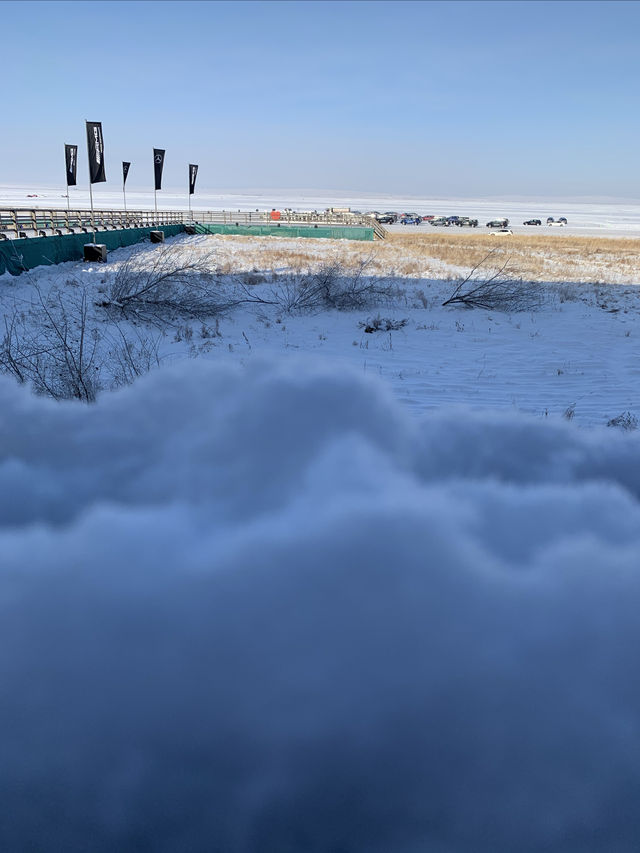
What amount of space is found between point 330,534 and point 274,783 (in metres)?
0.89

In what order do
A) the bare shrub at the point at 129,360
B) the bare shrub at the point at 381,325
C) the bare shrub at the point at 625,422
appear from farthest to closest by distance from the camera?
the bare shrub at the point at 381,325
the bare shrub at the point at 129,360
the bare shrub at the point at 625,422

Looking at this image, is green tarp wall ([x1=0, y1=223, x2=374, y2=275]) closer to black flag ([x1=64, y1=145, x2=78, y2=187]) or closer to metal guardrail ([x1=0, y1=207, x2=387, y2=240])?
metal guardrail ([x1=0, y1=207, x2=387, y2=240])

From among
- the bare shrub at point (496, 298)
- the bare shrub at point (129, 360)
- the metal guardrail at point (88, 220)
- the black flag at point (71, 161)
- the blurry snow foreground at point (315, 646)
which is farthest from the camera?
the black flag at point (71, 161)

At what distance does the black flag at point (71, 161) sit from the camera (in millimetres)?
32406

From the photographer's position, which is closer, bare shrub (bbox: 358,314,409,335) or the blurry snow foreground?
the blurry snow foreground

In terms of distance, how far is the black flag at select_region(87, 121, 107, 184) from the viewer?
90.7 feet

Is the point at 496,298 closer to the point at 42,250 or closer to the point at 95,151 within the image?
the point at 42,250

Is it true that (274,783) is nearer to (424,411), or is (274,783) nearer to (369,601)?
(369,601)

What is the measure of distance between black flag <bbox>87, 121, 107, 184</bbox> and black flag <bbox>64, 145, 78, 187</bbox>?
190 inches

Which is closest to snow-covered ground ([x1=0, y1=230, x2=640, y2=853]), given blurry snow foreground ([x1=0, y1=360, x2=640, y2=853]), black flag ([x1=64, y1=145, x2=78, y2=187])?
blurry snow foreground ([x1=0, y1=360, x2=640, y2=853])

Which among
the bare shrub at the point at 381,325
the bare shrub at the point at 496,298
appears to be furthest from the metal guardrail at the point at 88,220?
the bare shrub at the point at 496,298

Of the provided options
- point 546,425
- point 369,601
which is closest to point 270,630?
point 369,601

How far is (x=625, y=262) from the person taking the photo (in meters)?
30.9

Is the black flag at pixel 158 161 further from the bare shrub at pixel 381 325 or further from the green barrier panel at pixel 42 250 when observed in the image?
the bare shrub at pixel 381 325
